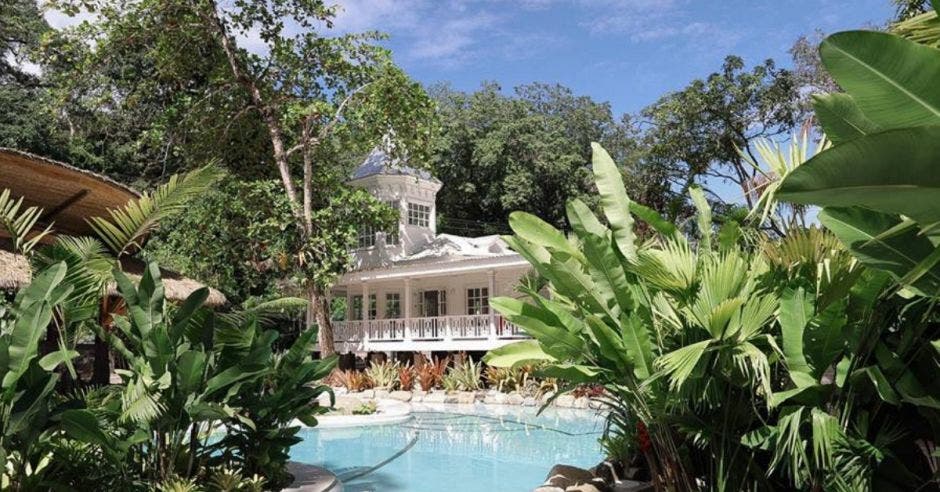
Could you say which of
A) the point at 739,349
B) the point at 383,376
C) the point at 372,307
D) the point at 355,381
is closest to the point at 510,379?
the point at 383,376

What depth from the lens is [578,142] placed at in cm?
3738

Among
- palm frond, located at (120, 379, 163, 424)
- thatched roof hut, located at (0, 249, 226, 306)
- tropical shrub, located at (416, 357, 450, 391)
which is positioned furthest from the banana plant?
tropical shrub, located at (416, 357, 450, 391)

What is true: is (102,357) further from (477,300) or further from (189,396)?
(477,300)

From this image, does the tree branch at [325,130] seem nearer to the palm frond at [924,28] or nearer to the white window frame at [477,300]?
the white window frame at [477,300]

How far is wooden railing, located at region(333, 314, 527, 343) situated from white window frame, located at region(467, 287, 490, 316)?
2.21 m

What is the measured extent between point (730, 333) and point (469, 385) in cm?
1477

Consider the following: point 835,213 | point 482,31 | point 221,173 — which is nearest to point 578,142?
point 482,31

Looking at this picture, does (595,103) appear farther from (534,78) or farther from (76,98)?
(76,98)

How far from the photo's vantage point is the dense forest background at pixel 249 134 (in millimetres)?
20062

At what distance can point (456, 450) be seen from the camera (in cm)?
1184

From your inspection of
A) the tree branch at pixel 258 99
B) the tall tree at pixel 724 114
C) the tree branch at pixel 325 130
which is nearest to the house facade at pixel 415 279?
the tree branch at pixel 325 130

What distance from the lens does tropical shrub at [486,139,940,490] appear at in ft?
12.5

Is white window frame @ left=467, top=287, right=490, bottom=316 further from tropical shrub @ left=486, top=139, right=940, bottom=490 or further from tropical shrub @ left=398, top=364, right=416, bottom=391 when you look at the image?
tropical shrub @ left=486, top=139, right=940, bottom=490

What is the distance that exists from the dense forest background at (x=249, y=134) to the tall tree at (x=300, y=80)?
0.49ft
